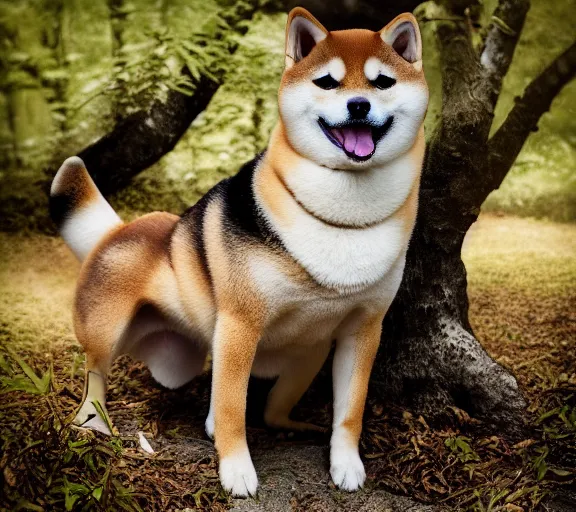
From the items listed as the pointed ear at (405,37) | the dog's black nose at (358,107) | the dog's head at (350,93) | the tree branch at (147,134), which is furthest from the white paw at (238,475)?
the tree branch at (147,134)

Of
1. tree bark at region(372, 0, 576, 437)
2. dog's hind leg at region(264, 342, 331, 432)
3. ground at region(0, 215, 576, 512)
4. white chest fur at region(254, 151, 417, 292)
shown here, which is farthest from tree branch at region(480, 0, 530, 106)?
dog's hind leg at region(264, 342, 331, 432)

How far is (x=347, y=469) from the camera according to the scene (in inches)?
114

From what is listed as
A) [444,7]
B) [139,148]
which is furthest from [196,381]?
[444,7]

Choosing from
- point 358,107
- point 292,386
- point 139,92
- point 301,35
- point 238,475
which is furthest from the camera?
point 139,92

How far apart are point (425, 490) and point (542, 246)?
5.08 feet

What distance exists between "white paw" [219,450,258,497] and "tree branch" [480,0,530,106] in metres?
2.07

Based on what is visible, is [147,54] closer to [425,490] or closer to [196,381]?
[196,381]

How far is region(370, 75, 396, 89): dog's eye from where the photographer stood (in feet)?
8.34

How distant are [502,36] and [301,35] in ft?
4.27

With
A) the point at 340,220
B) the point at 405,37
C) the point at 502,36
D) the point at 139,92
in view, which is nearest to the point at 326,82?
the point at 405,37

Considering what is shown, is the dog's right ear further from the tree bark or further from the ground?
the ground

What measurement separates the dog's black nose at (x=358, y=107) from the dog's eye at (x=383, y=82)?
11 centimetres

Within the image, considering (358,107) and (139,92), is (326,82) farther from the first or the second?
(139,92)

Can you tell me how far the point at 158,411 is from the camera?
335 cm
